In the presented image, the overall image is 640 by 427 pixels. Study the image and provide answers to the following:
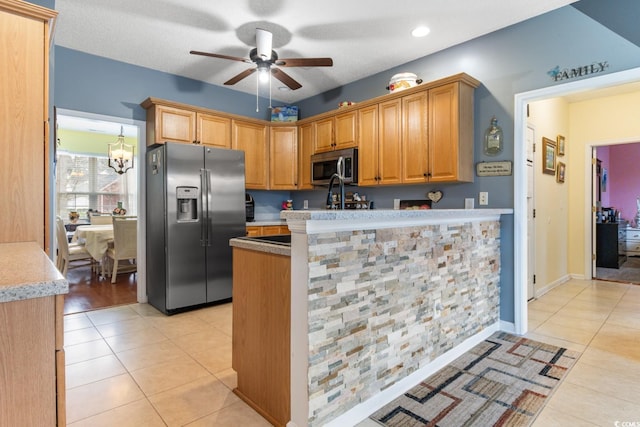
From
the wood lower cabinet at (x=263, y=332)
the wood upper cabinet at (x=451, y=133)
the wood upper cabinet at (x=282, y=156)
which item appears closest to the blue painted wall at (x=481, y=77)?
the wood upper cabinet at (x=451, y=133)

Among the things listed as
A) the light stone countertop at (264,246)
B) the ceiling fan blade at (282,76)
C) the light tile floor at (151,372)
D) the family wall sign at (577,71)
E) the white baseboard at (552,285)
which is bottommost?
the light tile floor at (151,372)

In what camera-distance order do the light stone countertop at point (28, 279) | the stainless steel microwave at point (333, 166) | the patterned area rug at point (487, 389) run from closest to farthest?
the light stone countertop at point (28, 279) < the patterned area rug at point (487, 389) < the stainless steel microwave at point (333, 166)

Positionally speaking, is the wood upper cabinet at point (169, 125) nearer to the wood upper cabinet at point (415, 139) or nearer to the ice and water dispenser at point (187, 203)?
the ice and water dispenser at point (187, 203)

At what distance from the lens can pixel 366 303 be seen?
1739 millimetres

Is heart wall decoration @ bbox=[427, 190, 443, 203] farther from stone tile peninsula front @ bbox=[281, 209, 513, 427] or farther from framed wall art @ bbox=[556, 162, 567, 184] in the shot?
framed wall art @ bbox=[556, 162, 567, 184]

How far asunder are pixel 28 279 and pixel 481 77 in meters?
3.60

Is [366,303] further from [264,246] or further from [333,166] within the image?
[333,166]

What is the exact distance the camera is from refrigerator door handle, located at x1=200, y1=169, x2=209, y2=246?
145 inches

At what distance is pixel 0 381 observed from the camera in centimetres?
Answer: 76

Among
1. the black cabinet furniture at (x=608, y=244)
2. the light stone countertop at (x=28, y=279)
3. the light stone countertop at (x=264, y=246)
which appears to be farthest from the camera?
the black cabinet furniture at (x=608, y=244)

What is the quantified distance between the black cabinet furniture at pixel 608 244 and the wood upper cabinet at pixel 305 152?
5.14 metres

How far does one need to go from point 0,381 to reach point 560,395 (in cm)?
256

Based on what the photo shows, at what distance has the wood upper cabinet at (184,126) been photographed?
3.76 meters

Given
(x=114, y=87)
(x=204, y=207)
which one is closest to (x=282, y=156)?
(x=204, y=207)
